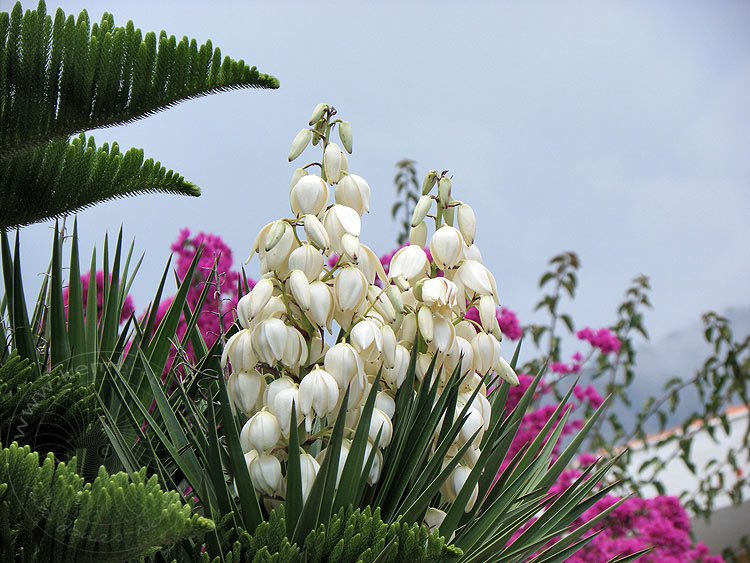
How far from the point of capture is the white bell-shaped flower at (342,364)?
2.56 feet

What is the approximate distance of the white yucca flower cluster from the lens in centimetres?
78

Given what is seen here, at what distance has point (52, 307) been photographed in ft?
3.71

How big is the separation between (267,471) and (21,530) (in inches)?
9.3

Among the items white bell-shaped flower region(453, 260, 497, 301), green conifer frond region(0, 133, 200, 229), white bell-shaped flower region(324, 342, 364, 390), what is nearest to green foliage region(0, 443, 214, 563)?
white bell-shaped flower region(324, 342, 364, 390)

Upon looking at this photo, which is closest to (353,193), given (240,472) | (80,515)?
(240,472)

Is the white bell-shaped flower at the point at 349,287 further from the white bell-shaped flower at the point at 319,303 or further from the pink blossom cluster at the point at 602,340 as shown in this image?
the pink blossom cluster at the point at 602,340

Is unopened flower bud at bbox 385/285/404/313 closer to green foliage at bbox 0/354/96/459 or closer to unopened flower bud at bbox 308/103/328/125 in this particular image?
unopened flower bud at bbox 308/103/328/125

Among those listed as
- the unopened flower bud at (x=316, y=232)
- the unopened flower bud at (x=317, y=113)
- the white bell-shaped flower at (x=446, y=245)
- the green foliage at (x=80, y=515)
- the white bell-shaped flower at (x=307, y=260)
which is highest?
the unopened flower bud at (x=317, y=113)

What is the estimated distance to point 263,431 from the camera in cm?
77

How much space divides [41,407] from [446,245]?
51 cm

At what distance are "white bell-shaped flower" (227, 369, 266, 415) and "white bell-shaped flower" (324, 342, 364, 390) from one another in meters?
0.10

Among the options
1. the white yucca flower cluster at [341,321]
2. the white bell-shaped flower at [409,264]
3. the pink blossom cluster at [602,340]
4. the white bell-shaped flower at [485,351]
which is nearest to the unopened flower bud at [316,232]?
the white yucca flower cluster at [341,321]

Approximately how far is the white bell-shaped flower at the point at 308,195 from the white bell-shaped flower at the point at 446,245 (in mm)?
145


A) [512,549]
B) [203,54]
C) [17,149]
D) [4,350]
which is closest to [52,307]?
[4,350]
